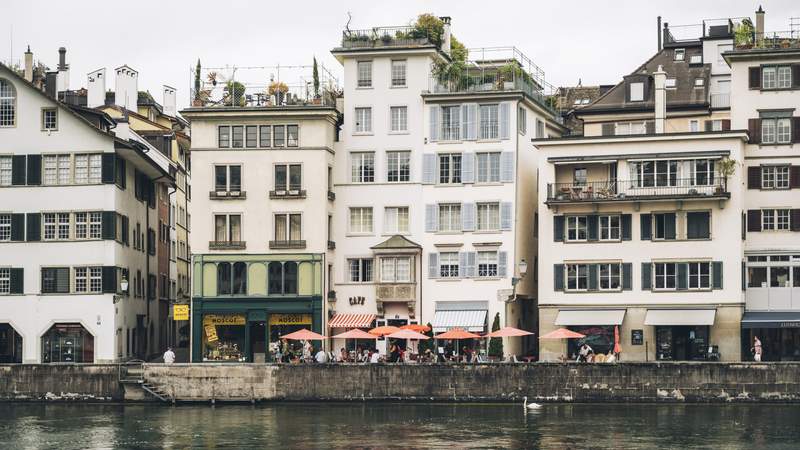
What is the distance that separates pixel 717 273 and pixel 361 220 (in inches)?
876

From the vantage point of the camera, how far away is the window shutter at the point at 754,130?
103250 millimetres

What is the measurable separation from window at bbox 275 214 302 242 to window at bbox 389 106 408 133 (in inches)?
321

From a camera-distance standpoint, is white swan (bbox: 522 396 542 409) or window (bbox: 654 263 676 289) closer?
white swan (bbox: 522 396 542 409)

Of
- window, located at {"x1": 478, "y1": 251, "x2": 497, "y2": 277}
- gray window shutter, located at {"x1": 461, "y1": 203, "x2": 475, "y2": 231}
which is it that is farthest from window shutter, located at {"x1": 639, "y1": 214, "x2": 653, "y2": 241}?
gray window shutter, located at {"x1": 461, "y1": 203, "x2": 475, "y2": 231}

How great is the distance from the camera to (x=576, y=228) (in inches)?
4080

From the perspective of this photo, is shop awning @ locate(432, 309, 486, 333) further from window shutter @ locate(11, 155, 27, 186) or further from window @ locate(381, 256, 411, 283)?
window shutter @ locate(11, 155, 27, 186)

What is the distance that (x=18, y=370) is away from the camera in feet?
322

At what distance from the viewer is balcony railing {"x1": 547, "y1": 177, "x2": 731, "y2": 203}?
10094 centimetres

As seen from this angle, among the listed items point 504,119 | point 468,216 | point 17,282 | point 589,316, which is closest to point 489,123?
point 504,119

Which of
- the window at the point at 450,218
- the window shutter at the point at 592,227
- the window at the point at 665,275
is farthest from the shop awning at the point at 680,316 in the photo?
the window at the point at 450,218

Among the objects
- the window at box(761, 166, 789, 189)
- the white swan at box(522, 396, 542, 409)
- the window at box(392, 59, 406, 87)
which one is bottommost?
the white swan at box(522, 396, 542, 409)

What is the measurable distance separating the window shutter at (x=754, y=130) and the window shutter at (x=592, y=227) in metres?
10.4

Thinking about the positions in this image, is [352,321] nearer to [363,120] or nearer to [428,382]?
[428,382]

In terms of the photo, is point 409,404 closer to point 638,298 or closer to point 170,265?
point 638,298
